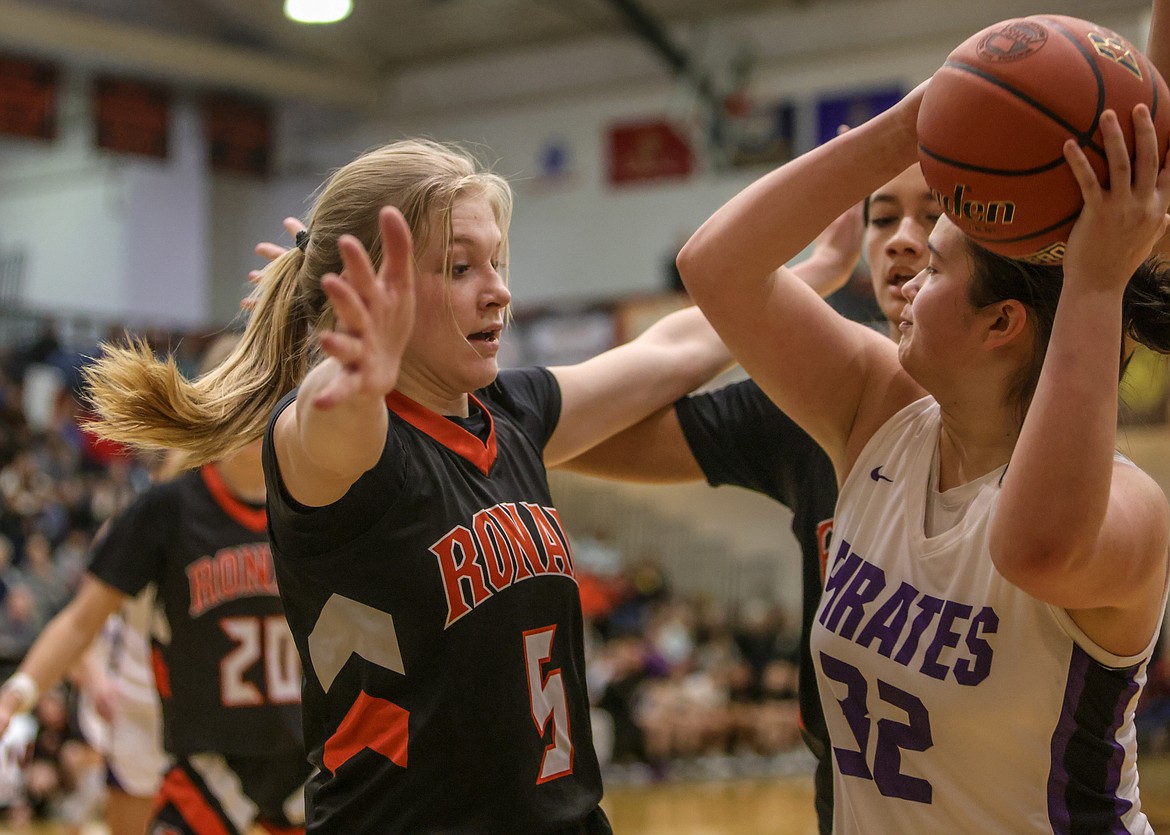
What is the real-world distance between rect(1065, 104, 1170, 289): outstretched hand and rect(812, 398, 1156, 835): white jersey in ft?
1.47

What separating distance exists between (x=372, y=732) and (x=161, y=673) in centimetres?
199

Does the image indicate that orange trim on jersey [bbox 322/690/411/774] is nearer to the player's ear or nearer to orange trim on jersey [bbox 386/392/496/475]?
orange trim on jersey [bbox 386/392/496/475]

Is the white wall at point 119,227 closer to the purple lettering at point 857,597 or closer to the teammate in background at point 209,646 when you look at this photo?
the teammate in background at point 209,646

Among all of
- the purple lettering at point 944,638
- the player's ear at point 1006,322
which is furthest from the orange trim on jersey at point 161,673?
the player's ear at point 1006,322

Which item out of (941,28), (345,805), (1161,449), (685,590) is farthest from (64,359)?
(345,805)

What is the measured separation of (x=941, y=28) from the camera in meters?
14.8

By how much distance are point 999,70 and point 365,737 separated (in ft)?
4.76

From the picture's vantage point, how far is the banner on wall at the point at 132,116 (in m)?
16.7

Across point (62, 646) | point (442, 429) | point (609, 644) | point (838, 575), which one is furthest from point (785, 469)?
point (609, 644)

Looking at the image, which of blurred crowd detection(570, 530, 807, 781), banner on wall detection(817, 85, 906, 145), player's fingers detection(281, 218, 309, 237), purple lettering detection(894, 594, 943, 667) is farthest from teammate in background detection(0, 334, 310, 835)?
banner on wall detection(817, 85, 906, 145)

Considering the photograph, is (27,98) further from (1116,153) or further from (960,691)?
(1116,153)

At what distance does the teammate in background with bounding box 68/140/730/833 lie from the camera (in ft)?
6.75

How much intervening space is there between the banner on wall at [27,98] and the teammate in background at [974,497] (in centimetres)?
1582

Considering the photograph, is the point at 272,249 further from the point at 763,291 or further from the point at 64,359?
the point at 64,359
